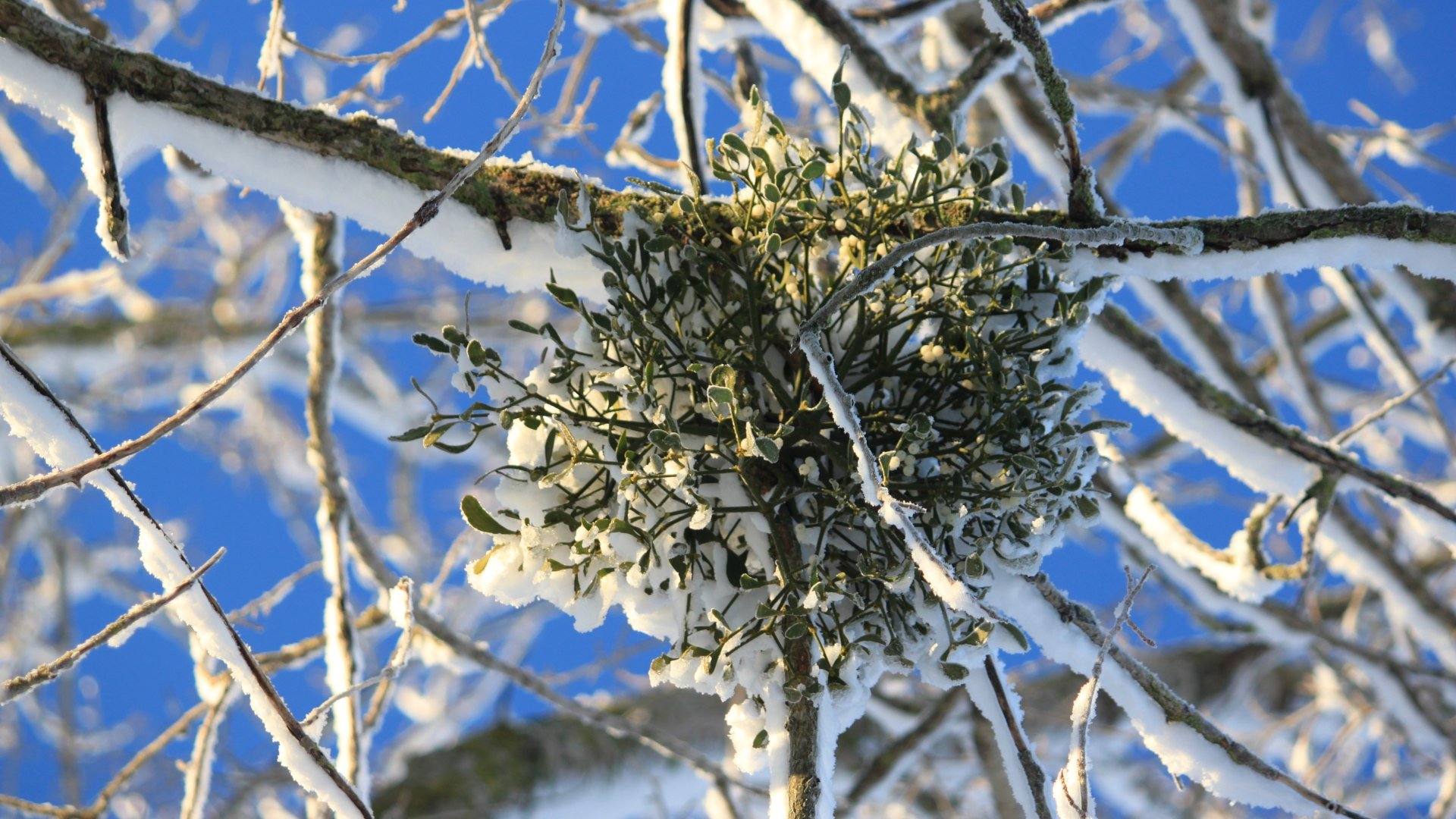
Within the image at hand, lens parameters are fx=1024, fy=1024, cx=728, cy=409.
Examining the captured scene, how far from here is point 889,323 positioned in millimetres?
821

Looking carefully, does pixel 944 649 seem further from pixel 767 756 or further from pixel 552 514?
pixel 552 514

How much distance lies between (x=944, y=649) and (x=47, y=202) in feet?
16.2

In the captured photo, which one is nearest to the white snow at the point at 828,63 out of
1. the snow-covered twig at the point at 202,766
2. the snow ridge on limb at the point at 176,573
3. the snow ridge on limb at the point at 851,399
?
the snow ridge on limb at the point at 851,399

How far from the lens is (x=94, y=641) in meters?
0.70

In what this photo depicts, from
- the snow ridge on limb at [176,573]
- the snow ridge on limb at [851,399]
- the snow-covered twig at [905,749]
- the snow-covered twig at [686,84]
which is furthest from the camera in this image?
the snow-covered twig at [905,749]

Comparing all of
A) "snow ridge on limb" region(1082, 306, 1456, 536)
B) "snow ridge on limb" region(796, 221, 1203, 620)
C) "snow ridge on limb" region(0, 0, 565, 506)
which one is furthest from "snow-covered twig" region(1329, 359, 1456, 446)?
"snow ridge on limb" region(0, 0, 565, 506)

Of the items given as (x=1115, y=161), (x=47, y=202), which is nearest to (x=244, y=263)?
(x=47, y=202)

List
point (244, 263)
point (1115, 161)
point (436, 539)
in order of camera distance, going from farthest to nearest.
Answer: point (436, 539) < point (244, 263) < point (1115, 161)

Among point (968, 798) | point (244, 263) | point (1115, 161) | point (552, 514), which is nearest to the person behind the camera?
point (552, 514)

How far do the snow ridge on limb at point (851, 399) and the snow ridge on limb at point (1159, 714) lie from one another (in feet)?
0.92

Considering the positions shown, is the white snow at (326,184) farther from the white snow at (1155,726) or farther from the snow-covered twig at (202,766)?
the snow-covered twig at (202,766)

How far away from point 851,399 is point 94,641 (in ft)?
1.78

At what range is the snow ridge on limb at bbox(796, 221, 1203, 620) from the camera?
2.04 ft

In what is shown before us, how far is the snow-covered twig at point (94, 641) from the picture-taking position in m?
0.70
